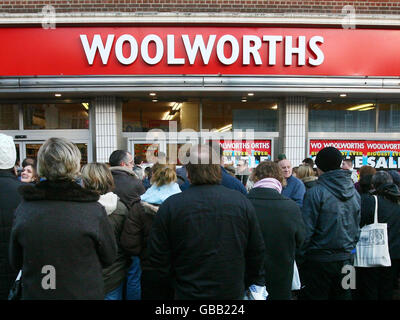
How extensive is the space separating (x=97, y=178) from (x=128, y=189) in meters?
0.67

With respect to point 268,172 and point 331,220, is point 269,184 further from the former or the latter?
point 331,220

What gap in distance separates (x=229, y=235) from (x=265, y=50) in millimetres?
6125

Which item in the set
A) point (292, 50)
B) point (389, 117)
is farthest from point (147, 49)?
point (389, 117)

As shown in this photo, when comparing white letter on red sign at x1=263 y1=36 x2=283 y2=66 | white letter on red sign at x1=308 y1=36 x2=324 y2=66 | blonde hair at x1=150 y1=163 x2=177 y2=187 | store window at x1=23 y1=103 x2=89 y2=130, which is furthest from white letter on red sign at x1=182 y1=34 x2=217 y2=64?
blonde hair at x1=150 y1=163 x2=177 y2=187

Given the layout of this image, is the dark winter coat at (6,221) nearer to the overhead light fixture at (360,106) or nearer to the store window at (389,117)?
the overhead light fixture at (360,106)

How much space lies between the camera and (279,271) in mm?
2566

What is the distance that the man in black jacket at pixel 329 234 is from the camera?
279 centimetres

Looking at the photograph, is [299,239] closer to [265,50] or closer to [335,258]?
[335,258]

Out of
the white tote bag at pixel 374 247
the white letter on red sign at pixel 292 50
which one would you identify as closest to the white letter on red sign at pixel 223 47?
the white letter on red sign at pixel 292 50

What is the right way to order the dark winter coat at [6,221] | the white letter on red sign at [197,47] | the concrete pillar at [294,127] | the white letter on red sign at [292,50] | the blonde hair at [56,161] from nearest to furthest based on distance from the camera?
the blonde hair at [56,161]
the dark winter coat at [6,221]
the white letter on red sign at [197,47]
the white letter on red sign at [292,50]
the concrete pillar at [294,127]

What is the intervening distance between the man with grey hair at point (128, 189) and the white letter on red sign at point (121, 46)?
3816mm

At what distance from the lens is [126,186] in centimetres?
332

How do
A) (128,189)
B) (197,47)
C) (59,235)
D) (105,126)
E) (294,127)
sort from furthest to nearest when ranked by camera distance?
(294,127), (105,126), (197,47), (128,189), (59,235)
